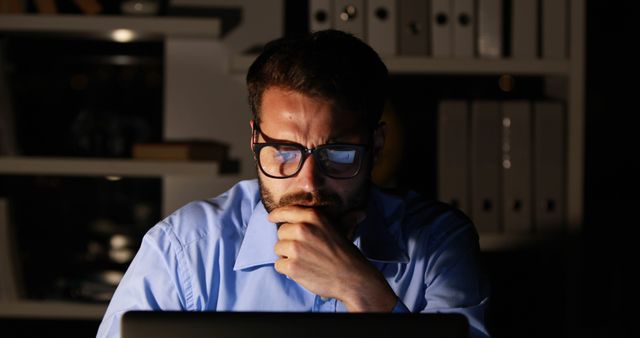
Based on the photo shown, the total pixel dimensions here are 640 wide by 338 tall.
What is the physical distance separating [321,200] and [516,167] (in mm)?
930

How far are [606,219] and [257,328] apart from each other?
2.00m

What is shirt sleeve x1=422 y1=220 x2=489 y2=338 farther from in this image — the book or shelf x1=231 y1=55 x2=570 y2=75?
the book

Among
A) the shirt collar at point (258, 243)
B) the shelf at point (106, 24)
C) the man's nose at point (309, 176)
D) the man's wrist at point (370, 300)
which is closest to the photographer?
the man's wrist at point (370, 300)

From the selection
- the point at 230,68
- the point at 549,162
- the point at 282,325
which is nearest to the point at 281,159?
the point at 282,325

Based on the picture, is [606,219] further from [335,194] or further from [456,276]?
[335,194]

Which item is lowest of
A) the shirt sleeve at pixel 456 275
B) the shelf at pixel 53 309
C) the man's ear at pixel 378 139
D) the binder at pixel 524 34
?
the shelf at pixel 53 309

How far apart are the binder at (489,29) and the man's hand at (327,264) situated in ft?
3.48

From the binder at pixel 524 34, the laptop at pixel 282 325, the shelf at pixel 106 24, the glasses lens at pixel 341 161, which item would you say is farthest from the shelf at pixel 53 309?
the laptop at pixel 282 325

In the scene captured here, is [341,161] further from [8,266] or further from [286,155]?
[8,266]

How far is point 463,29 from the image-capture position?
1.98 m

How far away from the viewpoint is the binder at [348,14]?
6.43 ft

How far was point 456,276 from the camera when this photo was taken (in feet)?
4.27

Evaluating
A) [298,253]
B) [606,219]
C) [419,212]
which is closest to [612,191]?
[606,219]

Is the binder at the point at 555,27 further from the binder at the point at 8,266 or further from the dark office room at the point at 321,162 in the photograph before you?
the binder at the point at 8,266
